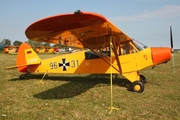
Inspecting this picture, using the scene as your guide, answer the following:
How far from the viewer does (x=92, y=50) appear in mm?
6699

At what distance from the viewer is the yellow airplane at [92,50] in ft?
14.5

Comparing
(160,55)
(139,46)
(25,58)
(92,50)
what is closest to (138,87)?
(160,55)

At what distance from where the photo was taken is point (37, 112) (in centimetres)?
468

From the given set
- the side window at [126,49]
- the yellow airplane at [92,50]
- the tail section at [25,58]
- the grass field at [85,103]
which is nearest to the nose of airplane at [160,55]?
the yellow airplane at [92,50]

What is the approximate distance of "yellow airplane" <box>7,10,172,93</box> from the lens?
441 cm

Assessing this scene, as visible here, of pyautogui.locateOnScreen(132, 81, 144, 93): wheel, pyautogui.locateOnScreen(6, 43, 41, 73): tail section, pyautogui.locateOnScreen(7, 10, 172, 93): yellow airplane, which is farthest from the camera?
pyautogui.locateOnScreen(6, 43, 41, 73): tail section

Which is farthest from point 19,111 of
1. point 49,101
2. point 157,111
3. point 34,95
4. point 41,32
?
point 157,111

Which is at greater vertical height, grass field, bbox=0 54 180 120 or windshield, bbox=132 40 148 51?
windshield, bbox=132 40 148 51

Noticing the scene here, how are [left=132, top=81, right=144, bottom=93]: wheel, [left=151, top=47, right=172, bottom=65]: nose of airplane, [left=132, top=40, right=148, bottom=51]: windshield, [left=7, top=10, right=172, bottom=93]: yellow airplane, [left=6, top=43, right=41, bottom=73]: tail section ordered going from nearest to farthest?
[left=7, top=10, right=172, bottom=93]: yellow airplane
[left=132, top=81, right=144, bottom=93]: wheel
[left=151, top=47, right=172, bottom=65]: nose of airplane
[left=132, top=40, right=148, bottom=51]: windshield
[left=6, top=43, right=41, bottom=73]: tail section

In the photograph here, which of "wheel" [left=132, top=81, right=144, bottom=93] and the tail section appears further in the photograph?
the tail section

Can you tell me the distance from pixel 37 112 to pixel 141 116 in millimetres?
2638

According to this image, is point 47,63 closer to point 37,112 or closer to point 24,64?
point 24,64

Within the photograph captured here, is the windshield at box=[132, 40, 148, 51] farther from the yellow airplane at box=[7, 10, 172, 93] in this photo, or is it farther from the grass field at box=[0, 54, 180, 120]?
the grass field at box=[0, 54, 180, 120]

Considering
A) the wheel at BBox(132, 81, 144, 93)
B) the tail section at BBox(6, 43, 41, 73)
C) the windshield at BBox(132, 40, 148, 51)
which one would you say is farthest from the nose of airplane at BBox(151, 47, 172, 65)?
the tail section at BBox(6, 43, 41, 73)
